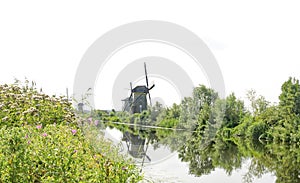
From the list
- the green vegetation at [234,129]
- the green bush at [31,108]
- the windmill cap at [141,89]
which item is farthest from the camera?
the windmill cap at [141,89]

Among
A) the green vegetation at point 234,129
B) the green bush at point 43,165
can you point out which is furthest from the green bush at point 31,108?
the green vegetation at point 234,129

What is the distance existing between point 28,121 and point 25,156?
379 centimetres

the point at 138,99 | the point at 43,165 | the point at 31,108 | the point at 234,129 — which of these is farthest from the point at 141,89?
the point at 43,165

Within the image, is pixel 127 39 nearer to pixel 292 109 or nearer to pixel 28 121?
pixel 28 121

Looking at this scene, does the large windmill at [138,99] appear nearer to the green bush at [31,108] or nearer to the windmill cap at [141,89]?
the windmill cap at [141,89]

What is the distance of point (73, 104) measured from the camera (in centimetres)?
845

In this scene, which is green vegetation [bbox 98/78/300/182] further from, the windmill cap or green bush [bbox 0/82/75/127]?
green bush [bbox 0/82/75/127]

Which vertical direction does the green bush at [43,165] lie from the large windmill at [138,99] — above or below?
below

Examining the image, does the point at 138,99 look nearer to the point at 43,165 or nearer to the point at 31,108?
the point at 31,108

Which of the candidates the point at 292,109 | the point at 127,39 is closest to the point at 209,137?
the point at 292,109

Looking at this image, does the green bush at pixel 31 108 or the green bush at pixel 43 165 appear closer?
the green bush at pixel 43 165

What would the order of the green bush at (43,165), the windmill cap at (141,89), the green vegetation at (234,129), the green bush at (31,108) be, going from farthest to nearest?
the windmill cap at (141,89)
the green vegetation at (234,129)
the green bush at (31,108)
the green bush at (43,165)

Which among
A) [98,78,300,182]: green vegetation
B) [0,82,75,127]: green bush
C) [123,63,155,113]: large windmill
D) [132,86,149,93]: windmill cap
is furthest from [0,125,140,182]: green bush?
[132,86,149,93]: windmill cap

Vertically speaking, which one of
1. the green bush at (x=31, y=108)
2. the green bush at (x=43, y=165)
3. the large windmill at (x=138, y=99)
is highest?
the large windmill at (x=138, y=99)
